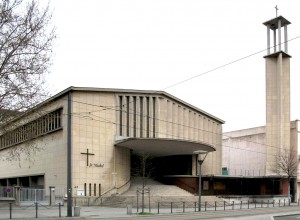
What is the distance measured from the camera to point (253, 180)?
221 feet

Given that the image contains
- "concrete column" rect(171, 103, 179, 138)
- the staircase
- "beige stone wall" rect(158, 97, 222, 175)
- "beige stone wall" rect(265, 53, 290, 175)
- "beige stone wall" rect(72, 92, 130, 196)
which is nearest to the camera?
the staircase

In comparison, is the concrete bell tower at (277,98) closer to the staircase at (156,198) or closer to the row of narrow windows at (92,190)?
the staircase at (156,198)

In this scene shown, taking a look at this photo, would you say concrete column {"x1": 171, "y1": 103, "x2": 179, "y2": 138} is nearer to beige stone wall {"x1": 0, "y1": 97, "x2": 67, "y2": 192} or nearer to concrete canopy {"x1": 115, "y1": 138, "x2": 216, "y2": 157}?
concrete canopy {"x1": 115, "y1": 138, "x2": 216, "y2": 157}

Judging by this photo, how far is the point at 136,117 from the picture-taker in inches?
2226

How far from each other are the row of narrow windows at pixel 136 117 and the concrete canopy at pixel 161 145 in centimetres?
157

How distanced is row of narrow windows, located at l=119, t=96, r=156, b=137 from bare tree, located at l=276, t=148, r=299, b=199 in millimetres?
20925

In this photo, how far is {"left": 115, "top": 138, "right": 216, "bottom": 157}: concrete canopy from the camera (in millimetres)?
53172

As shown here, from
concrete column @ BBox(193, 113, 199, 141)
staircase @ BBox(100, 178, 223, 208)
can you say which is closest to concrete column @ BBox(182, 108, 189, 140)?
concrete column @ BBox(193, 113, 199, 141)

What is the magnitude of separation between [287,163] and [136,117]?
2404cm

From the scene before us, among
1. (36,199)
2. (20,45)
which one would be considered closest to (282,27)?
(36,199)

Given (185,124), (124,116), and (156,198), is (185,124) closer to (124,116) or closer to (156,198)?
(124,116)

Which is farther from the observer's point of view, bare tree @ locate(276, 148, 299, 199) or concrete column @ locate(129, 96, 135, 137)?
bare tree @ locate(276, 148, 299, 199)

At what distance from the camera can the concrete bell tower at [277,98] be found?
7025cm

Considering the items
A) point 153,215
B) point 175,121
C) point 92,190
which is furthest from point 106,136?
point 153,215
